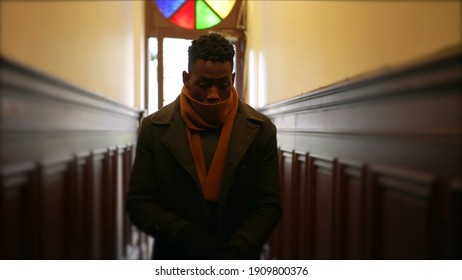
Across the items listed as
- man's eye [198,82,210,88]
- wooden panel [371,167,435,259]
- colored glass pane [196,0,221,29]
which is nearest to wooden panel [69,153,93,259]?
man's eye [198,82,210,88]

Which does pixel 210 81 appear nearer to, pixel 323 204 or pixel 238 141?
pixel 238 141

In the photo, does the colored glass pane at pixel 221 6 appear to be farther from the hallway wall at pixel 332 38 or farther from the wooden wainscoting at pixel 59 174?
the wooden wainscoting at pixel 59 174

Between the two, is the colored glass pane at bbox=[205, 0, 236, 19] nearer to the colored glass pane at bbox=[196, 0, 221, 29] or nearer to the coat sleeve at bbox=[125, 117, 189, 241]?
the colored glass pane at bbox=[196, 0, 221, 29]

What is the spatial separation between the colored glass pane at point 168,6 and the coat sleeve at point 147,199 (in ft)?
0.89

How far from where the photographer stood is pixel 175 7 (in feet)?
2.54

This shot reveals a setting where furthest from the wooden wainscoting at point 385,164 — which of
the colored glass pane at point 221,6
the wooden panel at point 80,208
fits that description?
the wooden panel at point 80,208

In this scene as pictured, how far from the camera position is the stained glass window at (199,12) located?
2.42ft

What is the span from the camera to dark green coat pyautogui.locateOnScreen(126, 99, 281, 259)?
634 millimetres

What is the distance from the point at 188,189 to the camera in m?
0.64

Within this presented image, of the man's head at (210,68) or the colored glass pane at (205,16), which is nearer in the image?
the man's head at (210,68)

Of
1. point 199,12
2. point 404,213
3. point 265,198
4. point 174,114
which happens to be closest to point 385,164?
point 404,213

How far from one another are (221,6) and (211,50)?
0.61 feet

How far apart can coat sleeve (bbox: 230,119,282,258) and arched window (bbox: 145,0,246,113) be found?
0.17 m
